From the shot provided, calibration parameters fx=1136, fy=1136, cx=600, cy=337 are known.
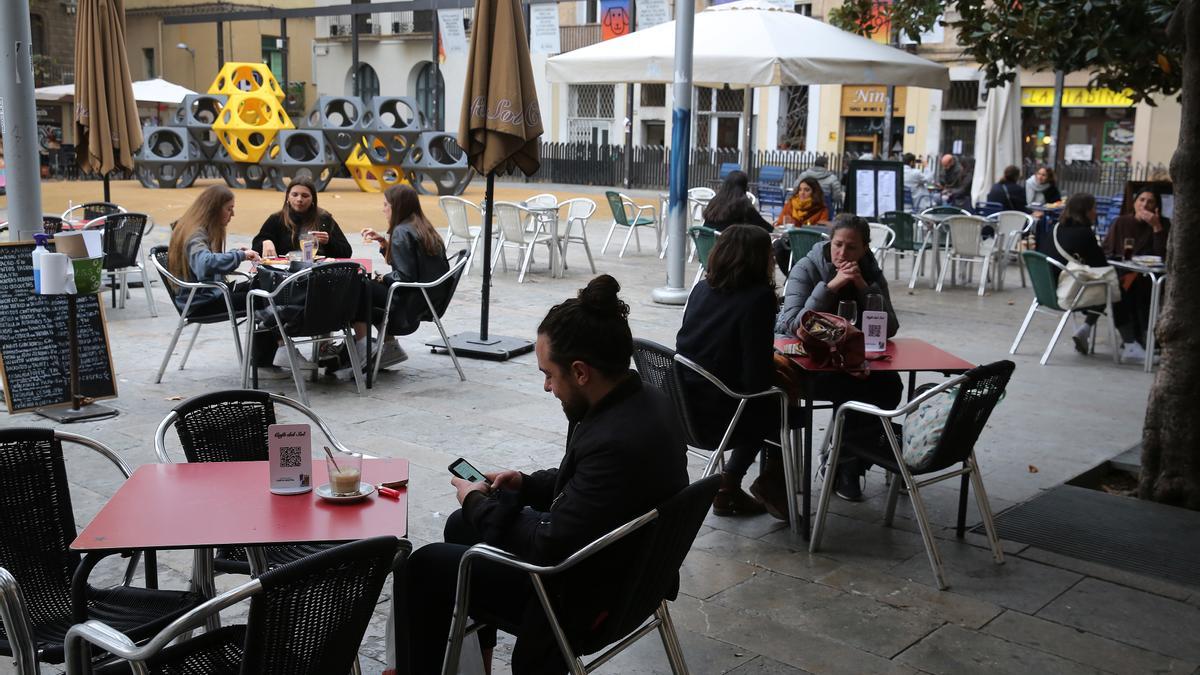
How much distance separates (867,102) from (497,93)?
25.1m

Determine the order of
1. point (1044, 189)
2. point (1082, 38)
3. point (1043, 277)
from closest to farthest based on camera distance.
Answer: point (1082, 38) < point (1043, 277) < point (1044, 189)

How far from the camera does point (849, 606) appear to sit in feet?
13.1

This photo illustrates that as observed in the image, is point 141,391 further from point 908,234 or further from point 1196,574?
point 908,234

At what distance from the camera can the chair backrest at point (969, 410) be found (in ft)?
13.4

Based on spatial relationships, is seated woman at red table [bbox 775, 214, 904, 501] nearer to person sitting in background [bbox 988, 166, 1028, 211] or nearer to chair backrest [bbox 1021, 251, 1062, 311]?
chair backrest [bbox 1021, 251, 1062, 311]

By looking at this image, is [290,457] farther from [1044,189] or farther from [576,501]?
[1044,189]


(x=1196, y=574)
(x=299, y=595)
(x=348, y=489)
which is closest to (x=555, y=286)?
(x=1196, y=574)

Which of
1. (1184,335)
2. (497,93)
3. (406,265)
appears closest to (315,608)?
(1184,335)

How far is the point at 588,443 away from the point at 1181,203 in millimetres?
3698

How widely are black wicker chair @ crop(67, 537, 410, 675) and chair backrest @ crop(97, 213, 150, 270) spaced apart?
738cm

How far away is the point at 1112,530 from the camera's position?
16.0 ft

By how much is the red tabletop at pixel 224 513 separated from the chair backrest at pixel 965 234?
9.07 meters

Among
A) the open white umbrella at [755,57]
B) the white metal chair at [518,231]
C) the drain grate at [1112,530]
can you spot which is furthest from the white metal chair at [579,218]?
the drain grate at [1112,530]

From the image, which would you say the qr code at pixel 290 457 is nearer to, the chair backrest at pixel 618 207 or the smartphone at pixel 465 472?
the smartphone at pixel 465 472
